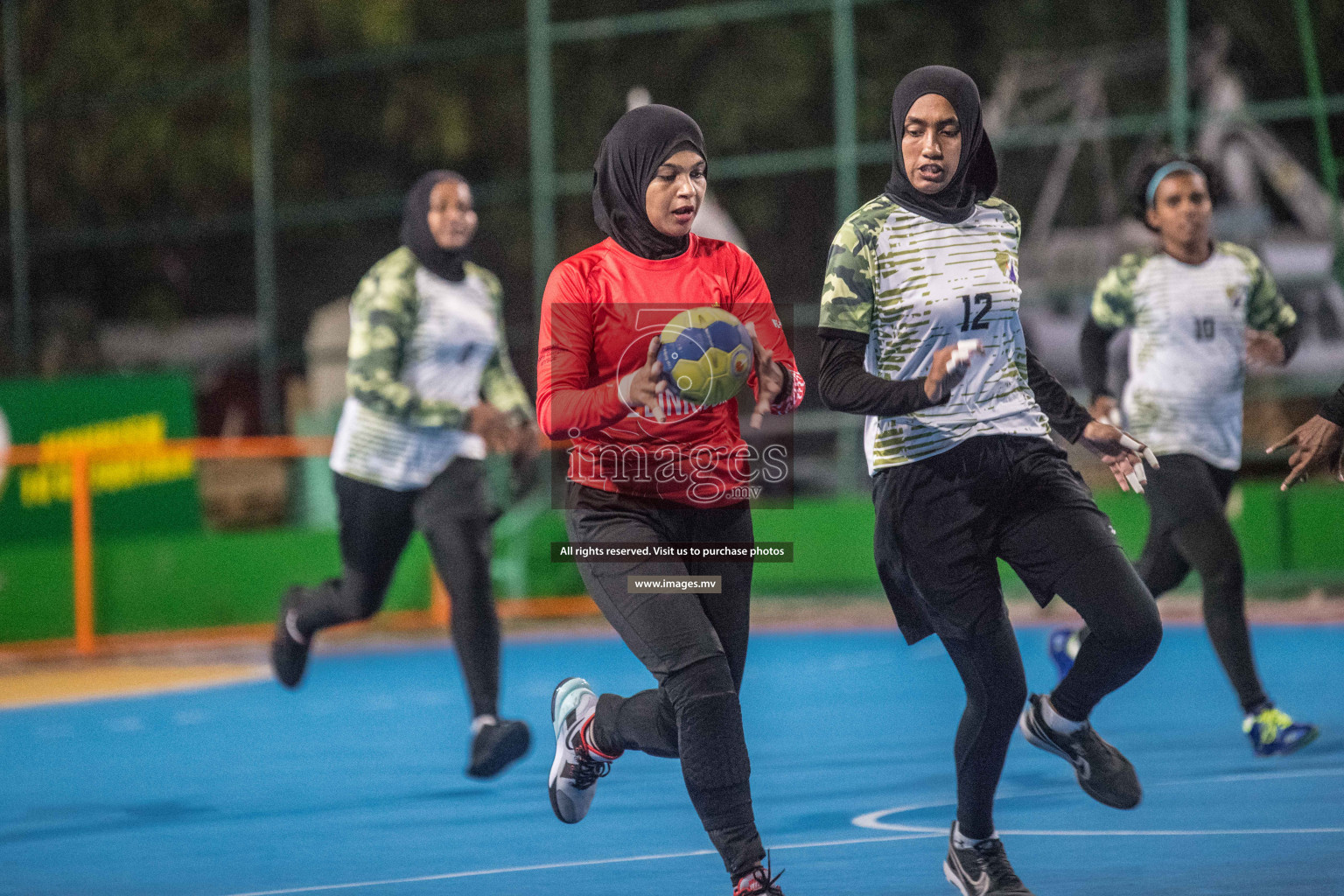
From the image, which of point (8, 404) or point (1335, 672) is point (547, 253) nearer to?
point (8, 404)

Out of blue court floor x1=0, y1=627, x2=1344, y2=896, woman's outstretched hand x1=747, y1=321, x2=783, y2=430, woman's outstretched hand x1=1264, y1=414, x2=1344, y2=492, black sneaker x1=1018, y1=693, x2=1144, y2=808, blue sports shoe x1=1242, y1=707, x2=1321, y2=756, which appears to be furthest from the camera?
blue sports shoe x1=1242, y1=707, x2=1321, y2=756

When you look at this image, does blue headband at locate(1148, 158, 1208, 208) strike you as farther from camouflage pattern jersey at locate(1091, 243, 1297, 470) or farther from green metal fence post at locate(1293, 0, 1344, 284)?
green metal fence post at locate(1293, 0, 1344, 284)

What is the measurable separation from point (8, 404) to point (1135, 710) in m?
9.12

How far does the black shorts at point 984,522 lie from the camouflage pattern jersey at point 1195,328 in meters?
2.90

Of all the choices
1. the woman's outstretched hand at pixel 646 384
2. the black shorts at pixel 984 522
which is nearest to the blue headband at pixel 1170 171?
the black shorts at pixel 984 522

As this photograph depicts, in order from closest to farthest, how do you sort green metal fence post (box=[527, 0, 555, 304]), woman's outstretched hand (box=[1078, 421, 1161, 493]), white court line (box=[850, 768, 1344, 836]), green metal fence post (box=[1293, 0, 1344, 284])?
woman's outstretched hand (box=[1078, 421, 1161, 493]), white court line (box=[850, 768, 1344, 836]), green metal fence post (box=[1293, 0, 1344, 284]), green metal fence post (box=[527, 0, 555, 304])

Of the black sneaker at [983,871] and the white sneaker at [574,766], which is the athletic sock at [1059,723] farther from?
the white sneaker at [574,766]

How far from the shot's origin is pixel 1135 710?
960cm

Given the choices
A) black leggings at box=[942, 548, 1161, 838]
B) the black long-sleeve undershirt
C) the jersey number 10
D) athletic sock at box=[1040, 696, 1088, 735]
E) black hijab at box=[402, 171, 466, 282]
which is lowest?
athletic sock at box=[1040, 696, 1088, 735]

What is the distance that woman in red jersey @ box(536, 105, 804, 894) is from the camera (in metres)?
5.00

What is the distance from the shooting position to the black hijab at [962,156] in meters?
5.22

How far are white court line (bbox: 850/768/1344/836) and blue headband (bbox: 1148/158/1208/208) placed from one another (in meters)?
2.35

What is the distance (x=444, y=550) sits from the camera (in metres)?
8.16

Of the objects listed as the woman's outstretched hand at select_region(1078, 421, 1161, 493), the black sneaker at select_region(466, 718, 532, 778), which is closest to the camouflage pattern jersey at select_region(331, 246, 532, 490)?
the black sneaker at select_region(466, 718, 532, 778)
